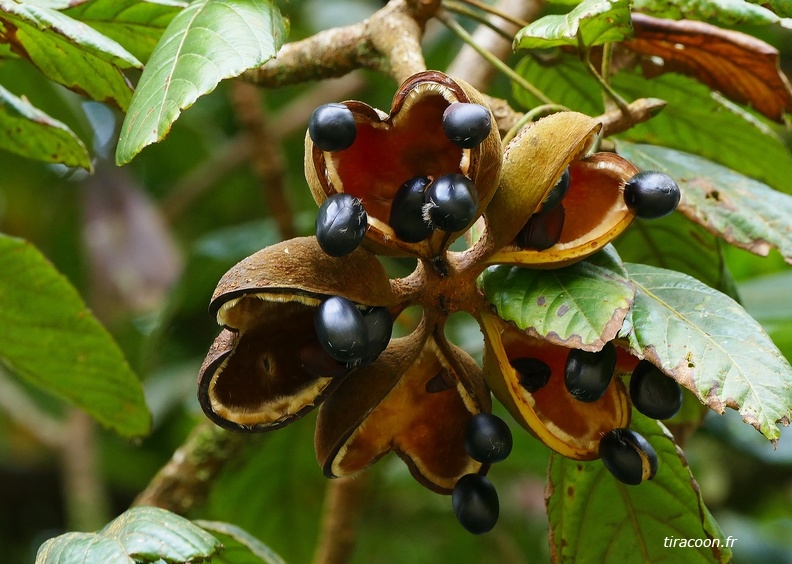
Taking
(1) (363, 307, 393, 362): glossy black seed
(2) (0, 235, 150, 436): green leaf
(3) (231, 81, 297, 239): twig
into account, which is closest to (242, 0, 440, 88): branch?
(1) (363, 307, 393, 362): glossy black seed

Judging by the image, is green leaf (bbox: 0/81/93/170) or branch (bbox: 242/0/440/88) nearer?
branch (bbox: 242/0/440/88)

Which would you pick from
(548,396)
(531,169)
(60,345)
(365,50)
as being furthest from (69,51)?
(548,396)

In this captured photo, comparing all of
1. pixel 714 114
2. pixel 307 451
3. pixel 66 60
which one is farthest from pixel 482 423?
pixel 307 451

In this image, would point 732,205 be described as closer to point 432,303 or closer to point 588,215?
point 588,215

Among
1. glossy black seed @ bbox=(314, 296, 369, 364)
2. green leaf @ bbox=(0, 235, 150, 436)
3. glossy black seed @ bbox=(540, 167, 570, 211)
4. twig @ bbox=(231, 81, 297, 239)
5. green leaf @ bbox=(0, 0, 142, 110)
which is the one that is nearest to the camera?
glossy black seed @ bbox=(314, 296, 369, 364)

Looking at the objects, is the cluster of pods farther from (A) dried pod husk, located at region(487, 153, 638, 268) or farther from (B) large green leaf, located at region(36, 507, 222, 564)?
(B) large green leaf, located at region(36, 507, 222, 564)

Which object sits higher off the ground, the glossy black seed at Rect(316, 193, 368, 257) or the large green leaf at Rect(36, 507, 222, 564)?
the glossy black seed at Rect(316, 193, 368, 257)

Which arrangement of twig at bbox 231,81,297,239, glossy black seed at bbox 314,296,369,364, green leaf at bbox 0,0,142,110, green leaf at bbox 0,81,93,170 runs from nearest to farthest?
glossy black seed at bbox 314,296,369,364, green leaf at bbox 0,0,142,110, green leaf at bbox 0,81,93,170, twig at bbox 231,81,297,239
